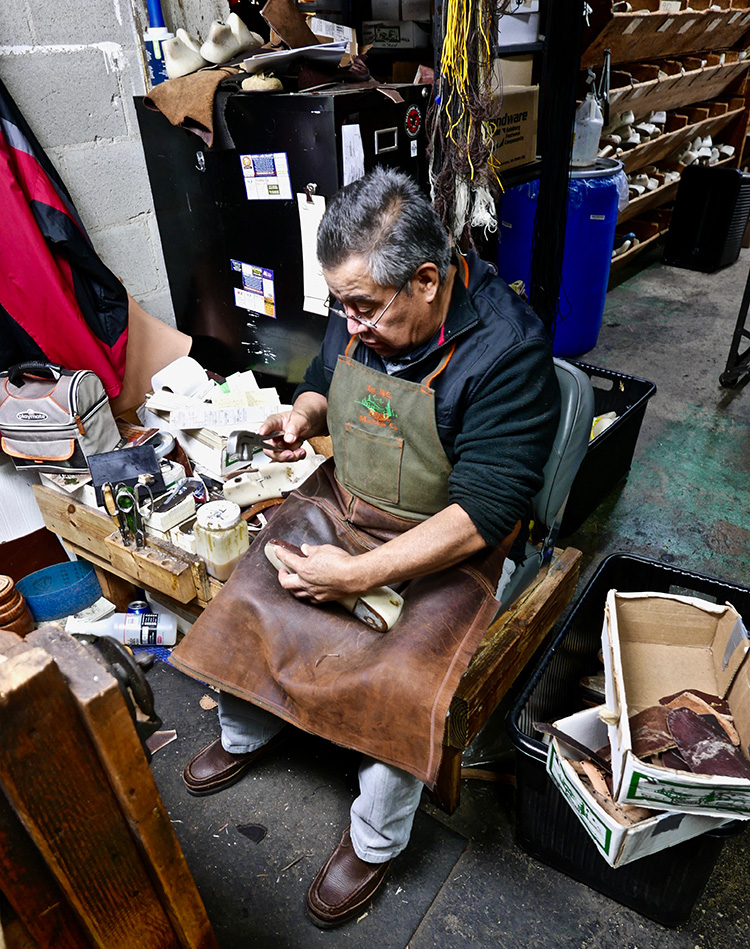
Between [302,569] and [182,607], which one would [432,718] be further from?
[182,607]

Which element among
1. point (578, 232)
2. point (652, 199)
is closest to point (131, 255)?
point (578, 232)

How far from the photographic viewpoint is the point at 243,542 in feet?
6.83

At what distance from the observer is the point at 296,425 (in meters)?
1.96

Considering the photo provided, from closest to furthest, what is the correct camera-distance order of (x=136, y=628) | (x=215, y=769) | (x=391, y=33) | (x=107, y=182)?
(x=215, y=769)
(x=136, y=628)
(x=107, y=182)
(x=391, y=33)

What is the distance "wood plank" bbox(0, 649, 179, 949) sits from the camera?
0.67m

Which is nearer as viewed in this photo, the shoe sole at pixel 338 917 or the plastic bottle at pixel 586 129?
the shoe sole at pixel 338 917

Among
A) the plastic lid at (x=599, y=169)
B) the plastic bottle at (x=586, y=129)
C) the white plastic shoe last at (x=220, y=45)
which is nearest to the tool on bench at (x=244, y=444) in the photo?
the white plastic shoe last at (x=220, y=45)

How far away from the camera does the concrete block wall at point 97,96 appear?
2.21 meters

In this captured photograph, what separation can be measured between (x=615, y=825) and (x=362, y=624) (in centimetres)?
69

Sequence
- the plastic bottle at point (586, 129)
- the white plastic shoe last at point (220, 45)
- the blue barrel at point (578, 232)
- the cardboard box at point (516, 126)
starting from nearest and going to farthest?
the white plastic shoe last at point (220, 45) → the cardboard box at point (516, 126) → the blue barrel at point (578, 232) → the plastic bottle at point (586, 129)

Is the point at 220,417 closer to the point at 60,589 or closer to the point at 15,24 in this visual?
the point at 60,589

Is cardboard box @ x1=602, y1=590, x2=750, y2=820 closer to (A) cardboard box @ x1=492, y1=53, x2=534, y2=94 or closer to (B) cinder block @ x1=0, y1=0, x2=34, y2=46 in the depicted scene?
(B) cinder block @ x1=0, y1=0, x2=34, y2=46

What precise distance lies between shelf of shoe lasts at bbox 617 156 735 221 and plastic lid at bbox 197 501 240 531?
192 inches

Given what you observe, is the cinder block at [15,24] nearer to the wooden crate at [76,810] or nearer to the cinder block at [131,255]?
the cinder block at [131,255]
